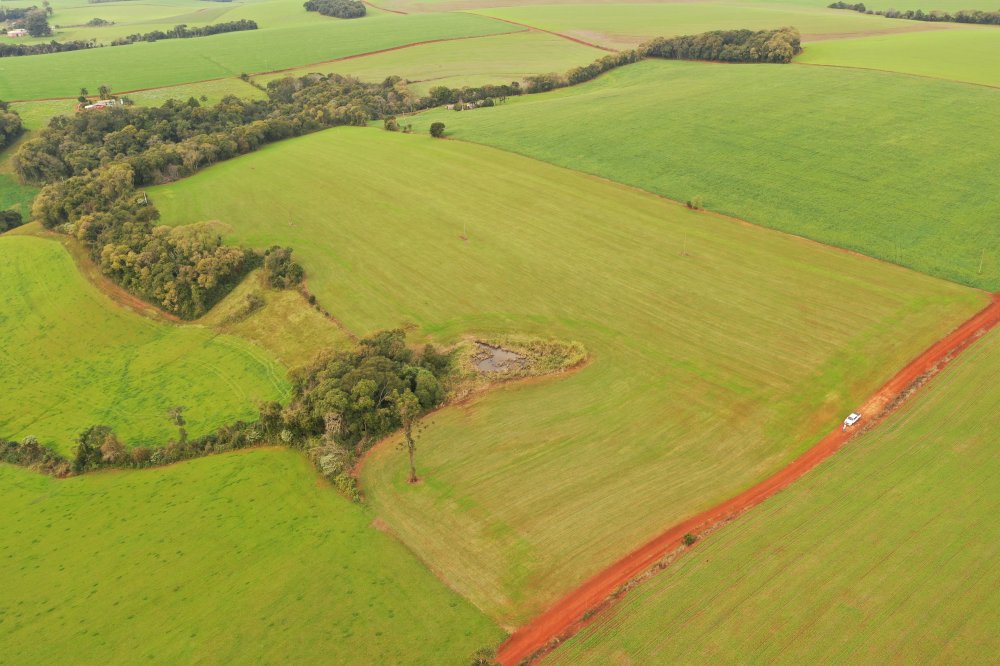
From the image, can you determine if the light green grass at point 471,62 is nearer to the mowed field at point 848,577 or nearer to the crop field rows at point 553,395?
the crop field rows at point 553,395

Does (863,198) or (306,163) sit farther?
(306,163)

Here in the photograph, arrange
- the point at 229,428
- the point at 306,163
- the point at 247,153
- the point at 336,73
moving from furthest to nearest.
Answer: the point at 336,73
the point at 247,153
the point at 306,163
the point at 229,428

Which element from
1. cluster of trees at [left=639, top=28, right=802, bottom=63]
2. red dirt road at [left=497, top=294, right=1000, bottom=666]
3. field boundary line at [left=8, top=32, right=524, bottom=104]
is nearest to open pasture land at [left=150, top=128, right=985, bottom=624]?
red dirt road at [left=497, top=294, right=1000, bottom=666]

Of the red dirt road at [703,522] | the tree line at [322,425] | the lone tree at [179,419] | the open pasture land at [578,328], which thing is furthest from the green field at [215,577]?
the lone tree at [179,419]

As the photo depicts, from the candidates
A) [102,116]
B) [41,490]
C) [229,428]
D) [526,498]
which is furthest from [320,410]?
[102,116]

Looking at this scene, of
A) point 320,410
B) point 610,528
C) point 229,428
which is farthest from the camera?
point 229,428

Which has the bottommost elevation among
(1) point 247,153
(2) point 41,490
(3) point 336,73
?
(2) point 41,490

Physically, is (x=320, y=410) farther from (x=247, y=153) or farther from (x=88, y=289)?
(x=247, y=153)
